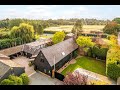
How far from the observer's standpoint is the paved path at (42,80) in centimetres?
1095

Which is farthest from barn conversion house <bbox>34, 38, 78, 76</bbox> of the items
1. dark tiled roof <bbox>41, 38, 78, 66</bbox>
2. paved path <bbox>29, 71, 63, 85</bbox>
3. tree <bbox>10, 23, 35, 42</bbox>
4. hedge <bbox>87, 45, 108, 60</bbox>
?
tree <bbox>10, 23, 35, 42</bbox>

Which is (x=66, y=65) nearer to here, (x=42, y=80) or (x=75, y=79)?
(x=42, y=80)

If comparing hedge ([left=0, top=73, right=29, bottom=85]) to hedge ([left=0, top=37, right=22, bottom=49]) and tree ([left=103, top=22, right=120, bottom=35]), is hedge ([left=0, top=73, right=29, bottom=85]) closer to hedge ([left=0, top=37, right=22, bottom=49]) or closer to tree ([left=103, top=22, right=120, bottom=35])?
hedge ([left=0, top=37, right=22, bottom=49])

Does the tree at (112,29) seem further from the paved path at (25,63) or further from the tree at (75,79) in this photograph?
the tree at (75,79)

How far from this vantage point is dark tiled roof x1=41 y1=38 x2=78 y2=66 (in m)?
12.6

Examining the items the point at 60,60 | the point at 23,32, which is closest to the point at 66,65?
the point at 60,60

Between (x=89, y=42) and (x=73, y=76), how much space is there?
7336 mm

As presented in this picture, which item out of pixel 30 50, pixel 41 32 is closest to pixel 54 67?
pixel 30 50

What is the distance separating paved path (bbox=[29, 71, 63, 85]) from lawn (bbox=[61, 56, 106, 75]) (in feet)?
4.53

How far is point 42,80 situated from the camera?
11438mm

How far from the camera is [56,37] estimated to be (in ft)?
63.8

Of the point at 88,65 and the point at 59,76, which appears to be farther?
the point at 88,65

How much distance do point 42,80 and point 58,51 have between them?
11.5 ft
